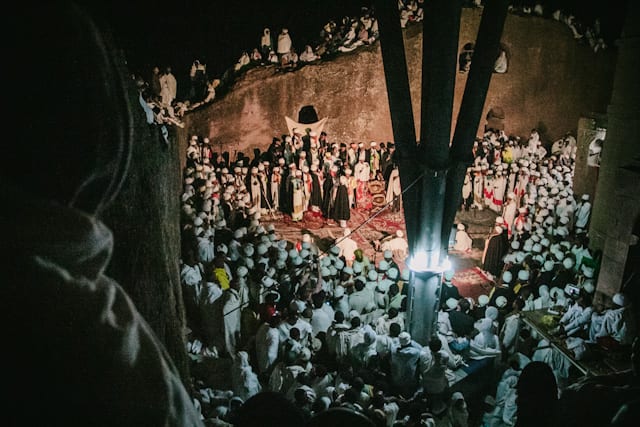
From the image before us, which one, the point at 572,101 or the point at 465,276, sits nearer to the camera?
the point at 465,276

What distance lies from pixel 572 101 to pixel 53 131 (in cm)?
1990

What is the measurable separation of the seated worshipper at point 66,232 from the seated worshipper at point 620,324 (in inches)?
302

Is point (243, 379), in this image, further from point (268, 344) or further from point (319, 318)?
point (319, 318)

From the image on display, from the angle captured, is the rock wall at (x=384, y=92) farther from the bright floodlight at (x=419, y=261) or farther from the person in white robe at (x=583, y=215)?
the bright floodlight at (x=419, y=261)

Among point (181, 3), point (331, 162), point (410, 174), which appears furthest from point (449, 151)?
point (181, 3)

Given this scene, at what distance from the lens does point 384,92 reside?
16.9m

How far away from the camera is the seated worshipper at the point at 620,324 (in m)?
7.27

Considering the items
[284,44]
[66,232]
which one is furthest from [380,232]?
[66,232]

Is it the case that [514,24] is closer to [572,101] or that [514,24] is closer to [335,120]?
[572,101]

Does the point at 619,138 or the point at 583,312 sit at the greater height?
the point at 619,138

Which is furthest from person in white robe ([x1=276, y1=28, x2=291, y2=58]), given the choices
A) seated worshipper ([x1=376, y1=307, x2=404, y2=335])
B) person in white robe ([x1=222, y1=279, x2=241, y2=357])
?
seated worshipper ([x1=376, y1=307, x2=404, y2=335])

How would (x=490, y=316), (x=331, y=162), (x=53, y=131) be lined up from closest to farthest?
(x=53, y=131)
(x=490, y=316)
(x=331, y=162)

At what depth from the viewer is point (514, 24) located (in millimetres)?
17125

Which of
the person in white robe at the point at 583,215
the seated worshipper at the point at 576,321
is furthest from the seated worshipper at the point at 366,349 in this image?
the person in white robe at the point at 583,215
